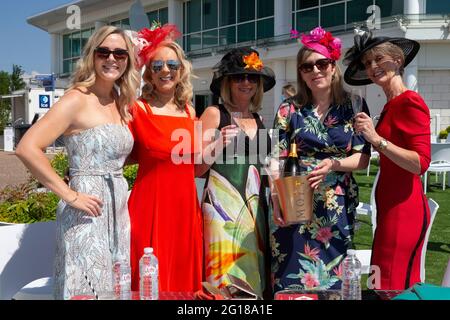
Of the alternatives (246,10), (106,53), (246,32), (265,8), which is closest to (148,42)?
(106,53)

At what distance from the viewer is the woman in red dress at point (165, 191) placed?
10.1 feet

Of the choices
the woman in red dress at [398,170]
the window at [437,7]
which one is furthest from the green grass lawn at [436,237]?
the window at [437,7]

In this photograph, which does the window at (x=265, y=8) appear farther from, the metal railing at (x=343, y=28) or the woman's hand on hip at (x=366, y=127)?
the woman's hand on hip at (x=366, y=127)

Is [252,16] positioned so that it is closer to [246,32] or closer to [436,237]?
[246,32]

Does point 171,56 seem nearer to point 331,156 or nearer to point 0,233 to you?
point 331,156

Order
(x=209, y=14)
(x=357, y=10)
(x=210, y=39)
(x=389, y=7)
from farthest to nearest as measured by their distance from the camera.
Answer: (x=209, y=14), (x=210, y=39), (x=357, y=10), (x=389, y=7)

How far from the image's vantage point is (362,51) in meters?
3.06

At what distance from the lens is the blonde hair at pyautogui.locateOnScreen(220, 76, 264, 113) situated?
326 centimetres

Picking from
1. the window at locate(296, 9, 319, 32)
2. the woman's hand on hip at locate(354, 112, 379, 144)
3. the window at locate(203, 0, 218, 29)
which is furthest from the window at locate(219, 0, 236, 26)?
Result: the woman's hand on hip at locate(354, 112, 379, 144)

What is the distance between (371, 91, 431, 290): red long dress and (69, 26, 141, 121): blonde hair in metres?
1.43

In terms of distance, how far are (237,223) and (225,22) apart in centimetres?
2319

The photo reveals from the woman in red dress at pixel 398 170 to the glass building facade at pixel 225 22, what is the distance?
20.4 meters

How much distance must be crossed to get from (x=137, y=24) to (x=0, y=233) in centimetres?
310

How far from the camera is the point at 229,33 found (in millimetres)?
25078
